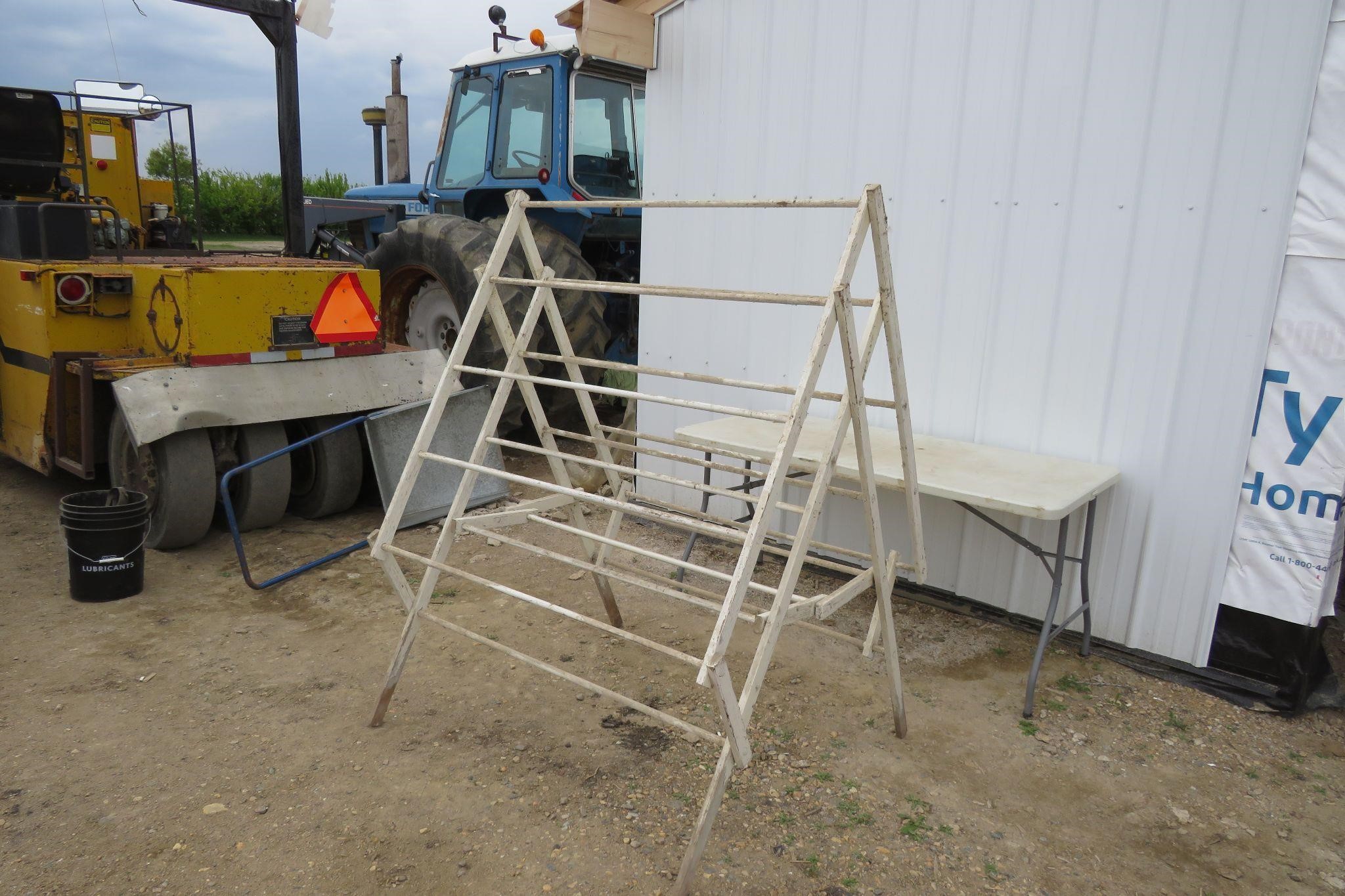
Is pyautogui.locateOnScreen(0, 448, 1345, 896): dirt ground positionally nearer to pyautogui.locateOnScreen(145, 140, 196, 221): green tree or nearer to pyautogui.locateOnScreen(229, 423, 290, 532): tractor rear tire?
pyautogui.locateOnScreen(229, 423, 290, 532): tractor rear tire

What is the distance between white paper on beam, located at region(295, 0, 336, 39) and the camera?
4441mm

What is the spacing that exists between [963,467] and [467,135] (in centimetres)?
464

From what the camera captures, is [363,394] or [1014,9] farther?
[363,394]

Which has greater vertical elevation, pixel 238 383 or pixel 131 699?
pixel 238 383

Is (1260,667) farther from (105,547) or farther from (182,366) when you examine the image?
(182,366)

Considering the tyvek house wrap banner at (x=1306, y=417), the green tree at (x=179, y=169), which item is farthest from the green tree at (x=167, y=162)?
the tyvek house wrap banner at (x=1306, y=417)

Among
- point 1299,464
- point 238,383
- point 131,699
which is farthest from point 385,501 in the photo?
point 1299,464

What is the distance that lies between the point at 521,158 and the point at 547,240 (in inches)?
35.7

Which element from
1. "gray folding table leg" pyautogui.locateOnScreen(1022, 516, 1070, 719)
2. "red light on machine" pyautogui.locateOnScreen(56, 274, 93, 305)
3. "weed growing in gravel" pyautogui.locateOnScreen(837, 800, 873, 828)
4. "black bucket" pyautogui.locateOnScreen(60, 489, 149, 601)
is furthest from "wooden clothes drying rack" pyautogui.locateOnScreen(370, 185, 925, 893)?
"red light on machine" pyautogui.locateOnScreen(56, 274, 93, 305)

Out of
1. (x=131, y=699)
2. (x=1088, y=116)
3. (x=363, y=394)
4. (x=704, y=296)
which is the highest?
(x=1088, y=116)

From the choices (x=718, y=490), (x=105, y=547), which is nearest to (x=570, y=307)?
(x=105, y=547)

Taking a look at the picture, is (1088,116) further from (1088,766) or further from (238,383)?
(238,383)

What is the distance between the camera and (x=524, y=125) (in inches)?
235

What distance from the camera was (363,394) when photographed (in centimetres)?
467
